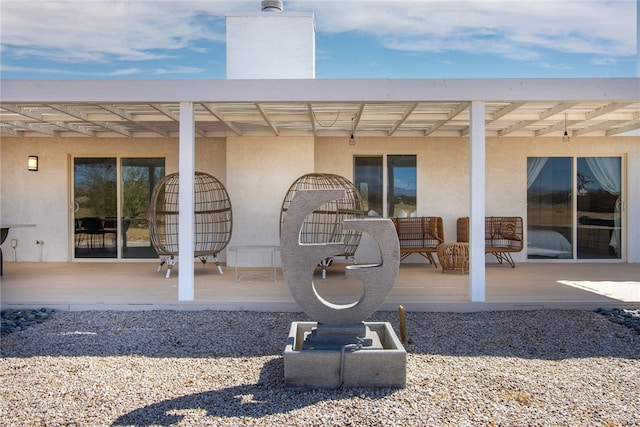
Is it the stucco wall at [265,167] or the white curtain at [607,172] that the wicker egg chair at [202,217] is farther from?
the white curtain at [607,172]

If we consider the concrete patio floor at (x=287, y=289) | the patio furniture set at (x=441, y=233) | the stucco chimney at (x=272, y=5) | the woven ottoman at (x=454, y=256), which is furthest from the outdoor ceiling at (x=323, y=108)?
the stucco chimney at (x=272, y=5)

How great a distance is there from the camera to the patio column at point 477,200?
5.78 metres

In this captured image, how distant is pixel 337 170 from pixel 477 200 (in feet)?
13.5

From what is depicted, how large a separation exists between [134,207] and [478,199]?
669cm

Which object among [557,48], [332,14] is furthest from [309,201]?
[557,48]

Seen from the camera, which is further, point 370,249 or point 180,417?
point 370,249

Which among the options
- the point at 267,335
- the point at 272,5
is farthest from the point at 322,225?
the point at 272,5

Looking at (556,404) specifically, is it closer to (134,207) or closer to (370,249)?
(370,249)

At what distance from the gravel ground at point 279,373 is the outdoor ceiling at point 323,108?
8.03 feet

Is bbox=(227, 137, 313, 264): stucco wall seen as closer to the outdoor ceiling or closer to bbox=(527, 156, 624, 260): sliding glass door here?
the outdoor ceiling

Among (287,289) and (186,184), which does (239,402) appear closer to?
(186,184)

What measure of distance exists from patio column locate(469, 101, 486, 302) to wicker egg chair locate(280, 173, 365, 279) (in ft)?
7.36

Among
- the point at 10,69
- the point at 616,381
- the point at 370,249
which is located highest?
the point at 10,69

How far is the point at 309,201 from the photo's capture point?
12.9 feet
